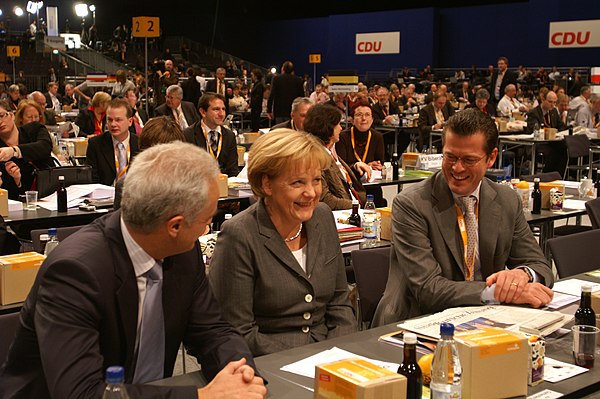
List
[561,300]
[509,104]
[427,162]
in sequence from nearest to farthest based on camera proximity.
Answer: [561,300] < [427,162] < [509,104]

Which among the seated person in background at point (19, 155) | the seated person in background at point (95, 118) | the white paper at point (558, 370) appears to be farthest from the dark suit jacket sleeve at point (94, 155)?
the white paper at point (558, 370)

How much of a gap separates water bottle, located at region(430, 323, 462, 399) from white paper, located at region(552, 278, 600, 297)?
1.33 m

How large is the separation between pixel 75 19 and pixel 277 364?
110 ft

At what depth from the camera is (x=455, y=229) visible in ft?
10.6

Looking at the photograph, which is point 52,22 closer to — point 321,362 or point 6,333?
point 6,333

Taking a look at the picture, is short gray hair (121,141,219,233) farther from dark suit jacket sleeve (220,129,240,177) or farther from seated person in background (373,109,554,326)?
dark suit jacket sleeve (220,129,240,177)

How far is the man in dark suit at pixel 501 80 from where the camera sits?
1662cm

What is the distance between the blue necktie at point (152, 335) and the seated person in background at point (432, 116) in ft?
34.7

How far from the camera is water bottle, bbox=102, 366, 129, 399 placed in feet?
5.66

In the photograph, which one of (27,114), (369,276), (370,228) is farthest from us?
(27,114)

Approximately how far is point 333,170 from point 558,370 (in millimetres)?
3242

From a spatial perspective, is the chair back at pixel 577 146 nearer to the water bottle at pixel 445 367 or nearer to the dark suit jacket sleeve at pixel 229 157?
the dark suit jacket sleeve at pixel 229 157

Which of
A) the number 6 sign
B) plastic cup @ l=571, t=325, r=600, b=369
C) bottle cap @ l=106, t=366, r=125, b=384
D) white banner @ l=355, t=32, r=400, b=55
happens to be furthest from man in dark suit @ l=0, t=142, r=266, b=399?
white banner @ l=355, t=32, r=400, b=55

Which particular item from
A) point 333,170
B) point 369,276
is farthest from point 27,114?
point 369,276
